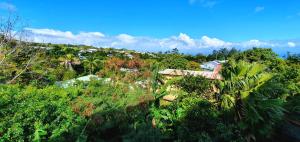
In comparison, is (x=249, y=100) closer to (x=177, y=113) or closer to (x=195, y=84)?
(x=177, y=113)

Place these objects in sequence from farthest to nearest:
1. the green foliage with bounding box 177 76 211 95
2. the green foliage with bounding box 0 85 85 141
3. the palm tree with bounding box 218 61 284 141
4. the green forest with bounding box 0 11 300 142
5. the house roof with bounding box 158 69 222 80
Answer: the house roof with bounding box 158 69 222 80
the green foliage with bounding box 177 76 211 95
the palm tree with bounding box 218 61 284 141
the green forest with bounding box 0 11 300 142
the green foliage with bounding box 0 85 85 141

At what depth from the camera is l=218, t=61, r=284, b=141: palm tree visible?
5590 mm

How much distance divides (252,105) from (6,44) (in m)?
12.2

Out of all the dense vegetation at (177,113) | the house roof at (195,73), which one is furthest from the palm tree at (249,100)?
the house roof at (195,73)

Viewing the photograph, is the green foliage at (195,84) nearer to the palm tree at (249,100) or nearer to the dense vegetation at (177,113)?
the dense vegetation at (177,113)

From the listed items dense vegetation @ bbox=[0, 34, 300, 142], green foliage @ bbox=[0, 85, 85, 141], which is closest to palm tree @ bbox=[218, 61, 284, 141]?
dense vegetation @ bbox=[0, 34, 300, 142]

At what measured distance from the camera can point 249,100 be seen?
573 cm

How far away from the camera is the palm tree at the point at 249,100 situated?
5.59 m

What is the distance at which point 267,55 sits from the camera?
11.5 meters

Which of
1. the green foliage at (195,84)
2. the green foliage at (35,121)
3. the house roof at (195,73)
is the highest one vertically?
the house roof at (195,73)

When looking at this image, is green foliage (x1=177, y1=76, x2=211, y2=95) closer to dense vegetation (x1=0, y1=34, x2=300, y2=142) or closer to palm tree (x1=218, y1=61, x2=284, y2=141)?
dense vegetation (x1=0, y1=34, x2=300, y2=142)

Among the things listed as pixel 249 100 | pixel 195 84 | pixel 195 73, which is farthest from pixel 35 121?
pixel 195 73

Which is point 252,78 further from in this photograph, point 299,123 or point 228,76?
point 299,123

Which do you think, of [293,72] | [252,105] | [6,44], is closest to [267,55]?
[293,72]
